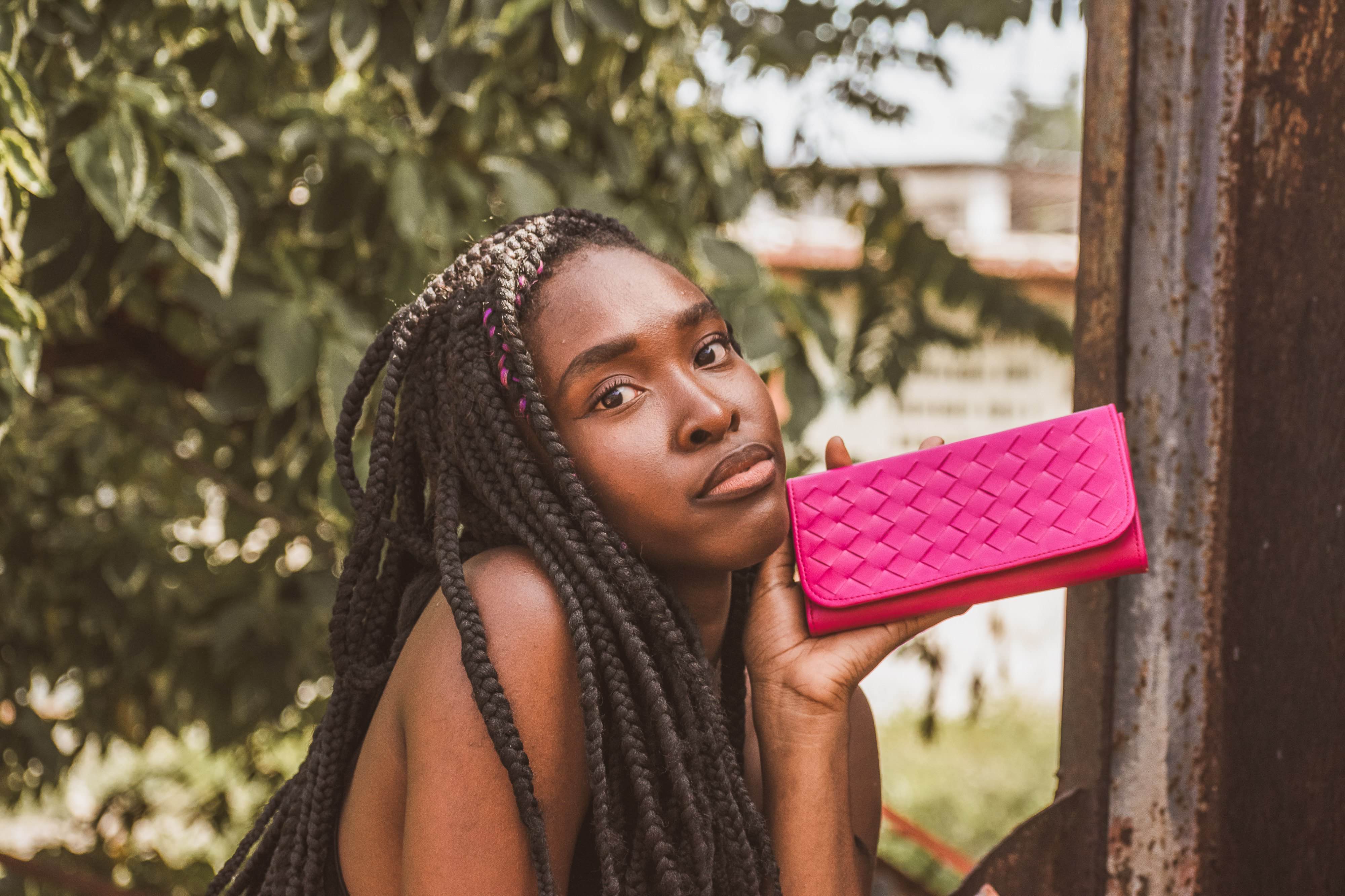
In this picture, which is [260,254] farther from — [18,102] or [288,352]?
[18,102]

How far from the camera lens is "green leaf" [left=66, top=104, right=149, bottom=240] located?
5.62 ft

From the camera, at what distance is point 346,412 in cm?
146

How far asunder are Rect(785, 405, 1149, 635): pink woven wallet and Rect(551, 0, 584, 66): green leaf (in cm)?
113

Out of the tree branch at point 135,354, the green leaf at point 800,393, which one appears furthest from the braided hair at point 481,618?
the tree branch at point 135,354

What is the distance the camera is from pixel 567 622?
123cm

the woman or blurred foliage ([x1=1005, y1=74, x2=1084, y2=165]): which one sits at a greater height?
the woman

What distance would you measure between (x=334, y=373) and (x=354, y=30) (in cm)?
65

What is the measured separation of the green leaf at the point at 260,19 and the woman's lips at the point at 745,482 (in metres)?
1.10

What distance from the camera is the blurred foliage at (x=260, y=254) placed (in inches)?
74.4

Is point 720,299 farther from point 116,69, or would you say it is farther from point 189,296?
point 116,69

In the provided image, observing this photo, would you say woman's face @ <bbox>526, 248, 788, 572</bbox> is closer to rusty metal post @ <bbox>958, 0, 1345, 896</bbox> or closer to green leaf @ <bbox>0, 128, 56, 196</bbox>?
rusty metal post @ <bbox>958, 0, 1345, 896</bbox>

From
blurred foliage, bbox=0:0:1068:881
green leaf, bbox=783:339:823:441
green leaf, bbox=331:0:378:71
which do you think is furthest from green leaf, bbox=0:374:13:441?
green leaf, bbox=783:339:823:441

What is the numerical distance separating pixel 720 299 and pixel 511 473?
115cm

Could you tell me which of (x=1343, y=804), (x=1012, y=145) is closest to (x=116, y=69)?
(x=1343, y=804)
